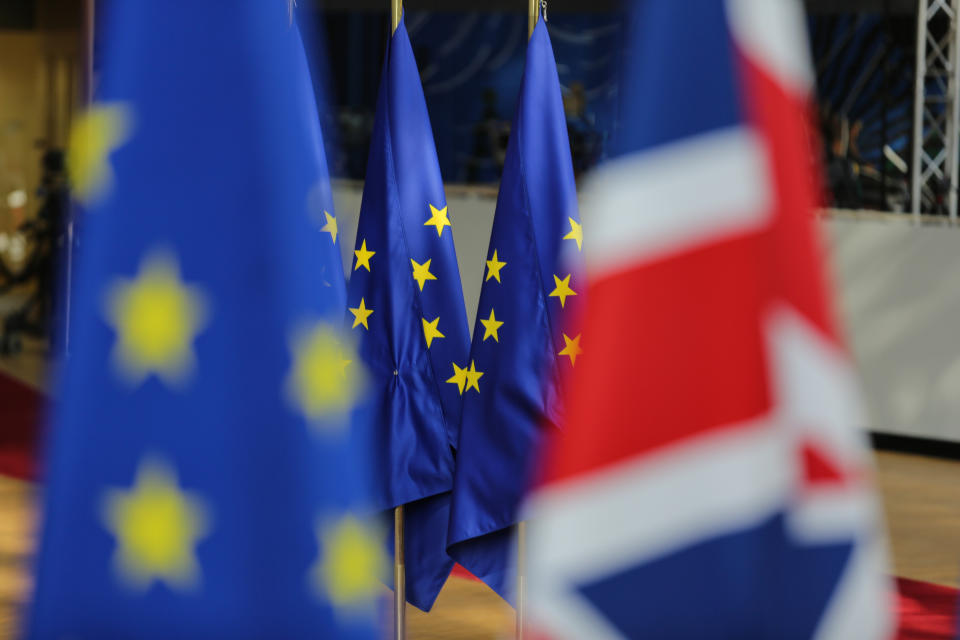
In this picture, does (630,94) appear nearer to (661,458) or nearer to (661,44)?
(661,44)

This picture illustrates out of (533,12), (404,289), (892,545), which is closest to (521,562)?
(404,289)

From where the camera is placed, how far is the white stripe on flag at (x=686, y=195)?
1.31 metres

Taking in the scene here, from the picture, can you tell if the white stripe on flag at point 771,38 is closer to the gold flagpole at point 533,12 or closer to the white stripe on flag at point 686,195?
the white stripe on flag at point 686,195

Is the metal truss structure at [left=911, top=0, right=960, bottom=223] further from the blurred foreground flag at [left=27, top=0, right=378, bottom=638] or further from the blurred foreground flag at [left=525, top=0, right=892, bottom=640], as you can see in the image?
the blurred foreground flag at [left=27, top=0, right=378, bottom=638]

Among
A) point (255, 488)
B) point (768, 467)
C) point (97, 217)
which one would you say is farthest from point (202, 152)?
point (768, 467)

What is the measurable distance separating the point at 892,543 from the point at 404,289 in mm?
3086

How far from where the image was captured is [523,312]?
307 centimetres

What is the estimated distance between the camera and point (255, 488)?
1352 mm

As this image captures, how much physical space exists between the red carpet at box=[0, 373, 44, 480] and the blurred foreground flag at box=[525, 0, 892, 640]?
5044mm

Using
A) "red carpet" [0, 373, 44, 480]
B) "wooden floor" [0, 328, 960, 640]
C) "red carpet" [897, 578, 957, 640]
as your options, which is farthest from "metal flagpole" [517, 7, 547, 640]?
"red carpet" [0, 373, 44, 480]

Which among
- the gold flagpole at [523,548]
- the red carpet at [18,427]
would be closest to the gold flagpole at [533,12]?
the gold flagpole at [523,548]

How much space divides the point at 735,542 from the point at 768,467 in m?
0.07

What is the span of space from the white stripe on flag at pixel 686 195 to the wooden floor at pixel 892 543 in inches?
92.5

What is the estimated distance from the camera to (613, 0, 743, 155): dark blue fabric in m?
1.33
